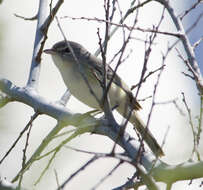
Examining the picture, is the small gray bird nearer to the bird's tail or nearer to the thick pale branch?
the bird's tail

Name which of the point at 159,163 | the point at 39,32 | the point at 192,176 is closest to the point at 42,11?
the point at 39,32

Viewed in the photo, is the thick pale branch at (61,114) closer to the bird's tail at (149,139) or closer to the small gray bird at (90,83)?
the bird's tail at (149,139)

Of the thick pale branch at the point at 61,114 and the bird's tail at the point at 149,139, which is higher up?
the thick pale branch at the point at 61,114

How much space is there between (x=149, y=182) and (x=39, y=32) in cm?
304

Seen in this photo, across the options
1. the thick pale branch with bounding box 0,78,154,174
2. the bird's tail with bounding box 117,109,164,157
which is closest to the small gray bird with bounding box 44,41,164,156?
the bird's tail with bounding box 117,109,164,157

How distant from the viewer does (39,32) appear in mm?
5500

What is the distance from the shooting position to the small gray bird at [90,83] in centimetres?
569

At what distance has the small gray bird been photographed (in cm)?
569

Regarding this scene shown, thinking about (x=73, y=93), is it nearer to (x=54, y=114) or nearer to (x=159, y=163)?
(x=54, y=114)

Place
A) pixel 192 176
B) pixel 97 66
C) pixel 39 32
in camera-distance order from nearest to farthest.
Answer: pixel 192 176, pixel 39 32, pixel 97 66

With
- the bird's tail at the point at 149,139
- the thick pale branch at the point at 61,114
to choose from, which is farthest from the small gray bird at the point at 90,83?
the thick pale branch at the point at 61,114

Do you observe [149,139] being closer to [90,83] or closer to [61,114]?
[90,83]

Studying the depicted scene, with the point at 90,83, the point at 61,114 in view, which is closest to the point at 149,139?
the point at 90,83

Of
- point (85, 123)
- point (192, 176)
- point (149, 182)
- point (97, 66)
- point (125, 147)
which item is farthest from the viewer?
point (97, 66)
